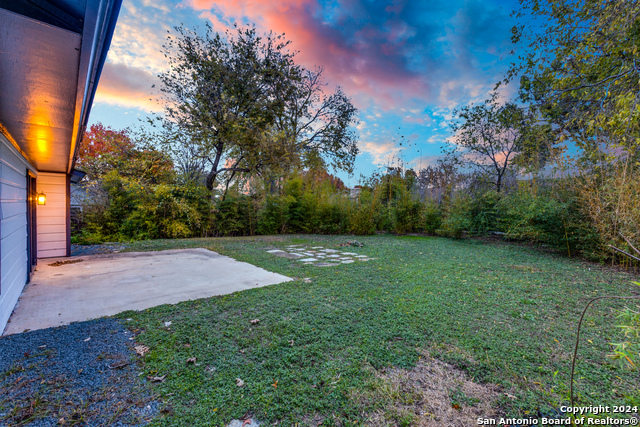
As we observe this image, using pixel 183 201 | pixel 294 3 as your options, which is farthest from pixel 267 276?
pixel 294 3

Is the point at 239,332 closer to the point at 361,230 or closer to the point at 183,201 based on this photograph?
the point at 183,201

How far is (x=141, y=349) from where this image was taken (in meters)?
1.56

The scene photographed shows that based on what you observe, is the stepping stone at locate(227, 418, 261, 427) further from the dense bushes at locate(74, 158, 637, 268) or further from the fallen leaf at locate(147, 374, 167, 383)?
the dense bushes at locate(74, 158, 637, 268)

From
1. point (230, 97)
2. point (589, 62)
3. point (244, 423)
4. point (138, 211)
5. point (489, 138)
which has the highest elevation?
point (230, 97)

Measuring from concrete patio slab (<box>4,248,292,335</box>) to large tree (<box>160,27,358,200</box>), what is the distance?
14.3ft

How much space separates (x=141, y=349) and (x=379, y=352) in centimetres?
151

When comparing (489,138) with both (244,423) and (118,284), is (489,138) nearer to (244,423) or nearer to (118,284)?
(244,423)

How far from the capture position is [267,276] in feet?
10.8

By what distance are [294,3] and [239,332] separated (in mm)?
6407

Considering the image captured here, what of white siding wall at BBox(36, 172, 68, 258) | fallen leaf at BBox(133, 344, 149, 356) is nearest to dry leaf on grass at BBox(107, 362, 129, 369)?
fallen leaf at BBox(133, 344, 149, 356)

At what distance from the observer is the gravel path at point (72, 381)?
1051 millimetres

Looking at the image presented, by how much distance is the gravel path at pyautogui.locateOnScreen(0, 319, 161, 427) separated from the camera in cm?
105

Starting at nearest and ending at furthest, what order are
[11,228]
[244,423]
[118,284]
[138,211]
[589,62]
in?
[244,423] < [11,228] < [118,284] < [589,62] < [138,211]

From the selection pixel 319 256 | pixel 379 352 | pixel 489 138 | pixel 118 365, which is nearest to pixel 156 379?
pixel 118 365
